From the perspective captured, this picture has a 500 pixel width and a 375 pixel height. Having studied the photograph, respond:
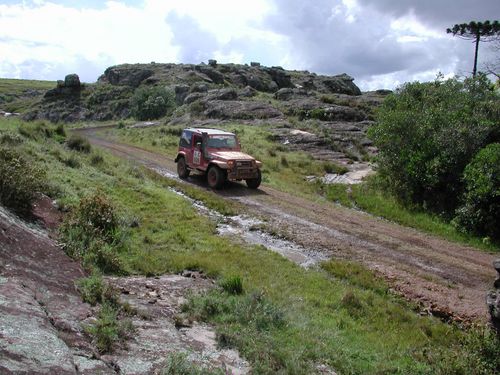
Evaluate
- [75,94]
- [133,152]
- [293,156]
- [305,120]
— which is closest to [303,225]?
[293,156]

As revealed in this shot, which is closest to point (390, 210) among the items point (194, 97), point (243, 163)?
point (243, 163)

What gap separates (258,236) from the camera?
13594 millimetres

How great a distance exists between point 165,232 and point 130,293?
443 cm

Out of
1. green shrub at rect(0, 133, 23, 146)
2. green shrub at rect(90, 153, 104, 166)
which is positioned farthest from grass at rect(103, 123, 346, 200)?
green shrub at rect(0, 133, 23, 146)

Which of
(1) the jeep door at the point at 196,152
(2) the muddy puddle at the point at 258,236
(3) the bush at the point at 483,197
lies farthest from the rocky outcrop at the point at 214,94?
(2) the muddy puddle at the point at 258,236

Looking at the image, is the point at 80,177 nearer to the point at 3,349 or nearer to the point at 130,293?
the point at 130,293

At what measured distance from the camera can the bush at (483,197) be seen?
50.1 ft

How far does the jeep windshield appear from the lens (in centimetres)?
2017

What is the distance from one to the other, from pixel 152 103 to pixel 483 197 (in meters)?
50.8

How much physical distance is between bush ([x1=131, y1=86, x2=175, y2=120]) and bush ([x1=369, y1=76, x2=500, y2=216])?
41887mm

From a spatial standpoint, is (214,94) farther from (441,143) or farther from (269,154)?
(441,143)

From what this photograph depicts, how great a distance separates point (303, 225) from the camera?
14680 millimetres

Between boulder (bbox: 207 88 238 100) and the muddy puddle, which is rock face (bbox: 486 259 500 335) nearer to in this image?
the muddy puddle

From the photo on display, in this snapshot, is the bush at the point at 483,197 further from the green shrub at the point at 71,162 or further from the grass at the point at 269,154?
the green shrub at the point at 71,162
